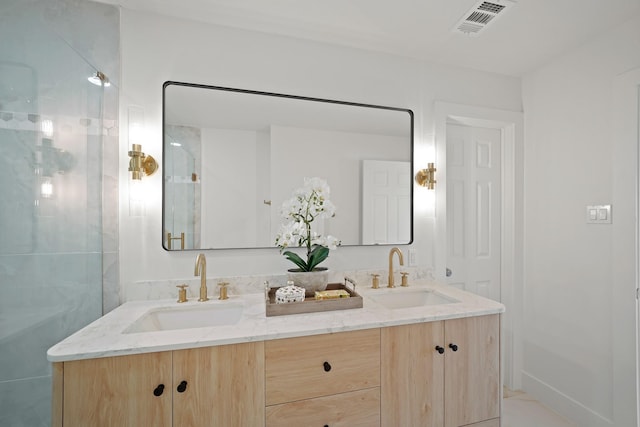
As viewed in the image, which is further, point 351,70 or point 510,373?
point 510,373

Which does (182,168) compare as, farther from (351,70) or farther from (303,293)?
(351,70)

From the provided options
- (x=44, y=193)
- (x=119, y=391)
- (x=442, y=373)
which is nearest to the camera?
(x=119, y=391)

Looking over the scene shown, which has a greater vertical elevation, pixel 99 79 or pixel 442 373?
pixel 99 79

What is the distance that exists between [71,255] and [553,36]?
2.97 metres

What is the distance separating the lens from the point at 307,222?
5.32 feet

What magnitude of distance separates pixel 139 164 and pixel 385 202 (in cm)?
144

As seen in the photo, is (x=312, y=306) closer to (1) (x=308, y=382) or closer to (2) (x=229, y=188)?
(1) (x=308, y=382)

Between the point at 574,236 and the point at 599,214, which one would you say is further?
the point at 574,236

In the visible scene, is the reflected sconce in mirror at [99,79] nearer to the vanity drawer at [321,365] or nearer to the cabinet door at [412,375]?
the vanity drawer at [321,365]

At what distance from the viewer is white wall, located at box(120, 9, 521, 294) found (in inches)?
62.0

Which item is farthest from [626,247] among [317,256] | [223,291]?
[223,291]

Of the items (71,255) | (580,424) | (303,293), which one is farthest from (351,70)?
(580,424)

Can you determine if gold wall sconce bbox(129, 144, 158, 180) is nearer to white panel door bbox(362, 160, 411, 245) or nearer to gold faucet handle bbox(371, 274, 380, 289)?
white panel door bbox(362, 160, 411, 245)

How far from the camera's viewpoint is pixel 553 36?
182 cm
